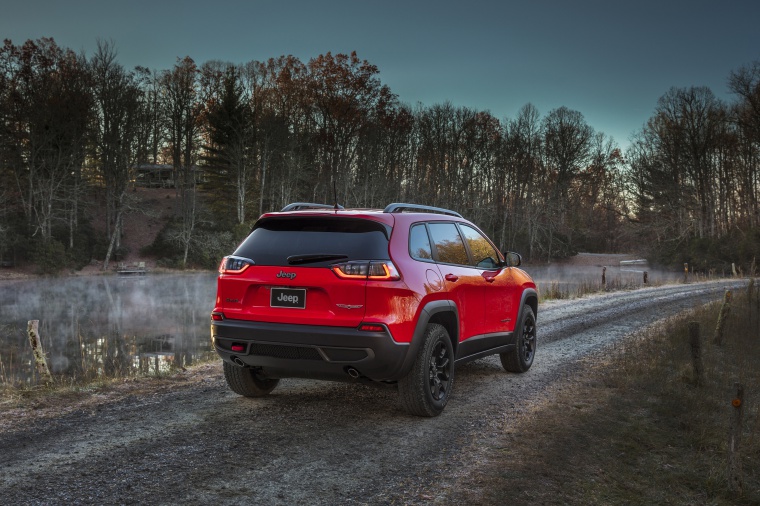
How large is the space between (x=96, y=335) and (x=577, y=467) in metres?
16.4

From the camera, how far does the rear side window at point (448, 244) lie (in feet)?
20.9

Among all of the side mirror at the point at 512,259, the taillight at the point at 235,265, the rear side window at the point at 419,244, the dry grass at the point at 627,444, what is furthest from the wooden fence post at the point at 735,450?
the taillight at the point at 235,265

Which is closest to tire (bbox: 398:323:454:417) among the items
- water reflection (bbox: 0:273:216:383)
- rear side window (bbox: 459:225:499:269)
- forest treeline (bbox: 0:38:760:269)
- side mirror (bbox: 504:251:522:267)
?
rear side window (bbox: 459:225:499:269)

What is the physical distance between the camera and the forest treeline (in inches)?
1468

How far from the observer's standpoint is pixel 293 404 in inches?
255

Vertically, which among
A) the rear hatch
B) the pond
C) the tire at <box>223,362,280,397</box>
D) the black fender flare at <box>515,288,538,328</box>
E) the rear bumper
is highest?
the rear hatch

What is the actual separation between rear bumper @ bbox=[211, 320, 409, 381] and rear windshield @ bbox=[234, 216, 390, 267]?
1.90ft

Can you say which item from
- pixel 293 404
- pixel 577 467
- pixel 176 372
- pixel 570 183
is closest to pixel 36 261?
pixel 176 372

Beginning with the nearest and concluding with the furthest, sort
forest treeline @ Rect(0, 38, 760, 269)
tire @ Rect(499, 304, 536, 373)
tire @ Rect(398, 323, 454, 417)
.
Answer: tire @ Rect(398, 323, 454, 417), tire @ Rect(499, 304, 536, 373), forest treeline @ Rect(0, 38, 760, 269)

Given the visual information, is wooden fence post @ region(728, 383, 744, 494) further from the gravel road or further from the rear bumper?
the rear bumper

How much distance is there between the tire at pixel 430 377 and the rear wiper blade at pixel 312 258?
1141mm

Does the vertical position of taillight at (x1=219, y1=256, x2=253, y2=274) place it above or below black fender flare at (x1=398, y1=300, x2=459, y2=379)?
above

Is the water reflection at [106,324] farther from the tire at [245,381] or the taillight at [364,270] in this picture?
the taillight at [364,270]

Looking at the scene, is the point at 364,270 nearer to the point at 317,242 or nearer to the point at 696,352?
the point at 317,242
